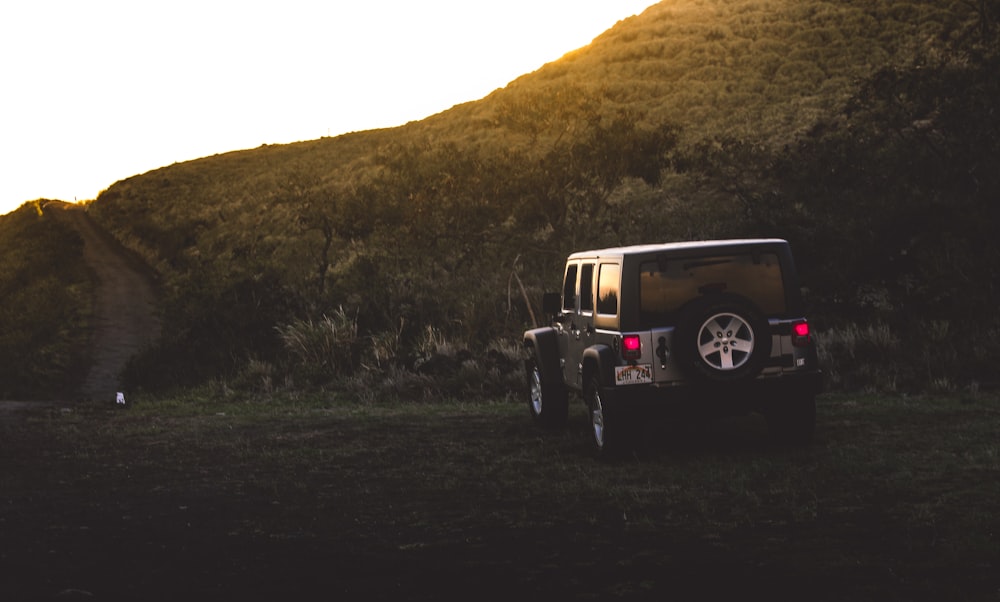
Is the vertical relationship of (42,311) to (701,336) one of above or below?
above

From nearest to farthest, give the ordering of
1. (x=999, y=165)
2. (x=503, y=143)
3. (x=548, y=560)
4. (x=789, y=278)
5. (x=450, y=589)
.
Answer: (x=450, y=589), (x=548, y=560), (x=789, y=278), (x=999, y=165), (x=503, y=143)

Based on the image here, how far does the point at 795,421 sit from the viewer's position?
33.2ft

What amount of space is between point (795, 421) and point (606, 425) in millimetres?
1813

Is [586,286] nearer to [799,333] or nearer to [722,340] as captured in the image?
[722,340]

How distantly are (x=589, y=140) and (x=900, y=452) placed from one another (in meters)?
20.3

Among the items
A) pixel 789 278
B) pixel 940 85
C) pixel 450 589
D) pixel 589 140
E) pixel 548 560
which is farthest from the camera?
pixel 589 140

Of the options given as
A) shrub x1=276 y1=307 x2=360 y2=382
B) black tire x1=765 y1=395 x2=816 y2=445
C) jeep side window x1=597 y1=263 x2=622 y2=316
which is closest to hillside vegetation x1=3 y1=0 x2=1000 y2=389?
shrub x1=276 y1=307 x2=360 y2=382

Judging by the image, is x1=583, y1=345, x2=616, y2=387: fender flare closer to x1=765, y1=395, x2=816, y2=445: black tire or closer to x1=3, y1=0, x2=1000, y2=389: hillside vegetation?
x1=765, y1=395, x2=816, y2=445: black tire

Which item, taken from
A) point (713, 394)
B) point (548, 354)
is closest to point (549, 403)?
point (548, 354)

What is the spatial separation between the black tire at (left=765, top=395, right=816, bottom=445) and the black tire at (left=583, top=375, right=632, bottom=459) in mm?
1375

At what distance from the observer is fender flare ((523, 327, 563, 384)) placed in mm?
11992

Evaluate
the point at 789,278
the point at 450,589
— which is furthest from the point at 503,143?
the point at 450,589

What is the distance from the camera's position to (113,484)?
980 cm

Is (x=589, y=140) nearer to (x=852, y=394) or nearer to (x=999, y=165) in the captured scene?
(x=999, y=165)
